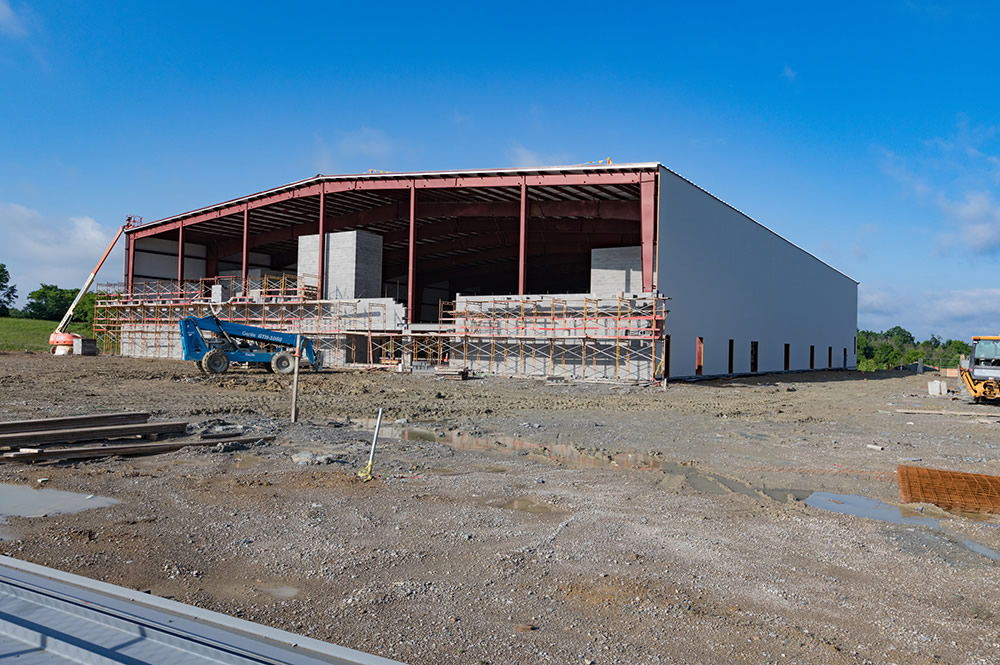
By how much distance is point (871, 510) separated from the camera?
8.40m

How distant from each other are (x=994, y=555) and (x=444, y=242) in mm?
40296

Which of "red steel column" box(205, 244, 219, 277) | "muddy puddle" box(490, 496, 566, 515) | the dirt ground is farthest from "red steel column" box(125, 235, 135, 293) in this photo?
"muddy puddle" box(490, 496, 566, 515)

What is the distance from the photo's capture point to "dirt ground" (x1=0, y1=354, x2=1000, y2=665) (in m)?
4.59

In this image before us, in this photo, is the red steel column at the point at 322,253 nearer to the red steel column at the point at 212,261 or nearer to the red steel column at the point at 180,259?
the red steel column at the point at 180,259

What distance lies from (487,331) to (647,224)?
29.0 ft

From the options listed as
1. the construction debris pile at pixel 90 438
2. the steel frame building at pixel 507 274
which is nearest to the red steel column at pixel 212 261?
the steel frame building at pixel 507 274

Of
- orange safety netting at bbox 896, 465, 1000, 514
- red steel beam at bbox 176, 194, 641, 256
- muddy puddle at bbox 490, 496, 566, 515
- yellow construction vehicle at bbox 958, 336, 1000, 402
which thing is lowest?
muddy puddle at bbox 490, 496, 566, 515

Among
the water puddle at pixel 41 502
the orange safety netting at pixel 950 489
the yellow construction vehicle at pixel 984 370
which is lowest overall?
the water puddle at pixel 41 502

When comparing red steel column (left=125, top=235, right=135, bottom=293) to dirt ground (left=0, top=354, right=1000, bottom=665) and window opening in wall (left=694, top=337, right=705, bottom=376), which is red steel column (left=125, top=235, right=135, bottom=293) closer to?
dirt ground (left=0, top=354, right=1000, bottom=665)

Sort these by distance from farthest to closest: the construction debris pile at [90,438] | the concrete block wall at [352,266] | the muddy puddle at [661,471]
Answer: the concrete block wall at [352,266], the construction debris pile at [90,438], the muddy puddle at [661,471]

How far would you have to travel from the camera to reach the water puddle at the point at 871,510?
7.71 meters

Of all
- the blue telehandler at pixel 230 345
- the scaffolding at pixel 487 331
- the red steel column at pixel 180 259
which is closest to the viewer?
the blue telehandler at pixel 230 345

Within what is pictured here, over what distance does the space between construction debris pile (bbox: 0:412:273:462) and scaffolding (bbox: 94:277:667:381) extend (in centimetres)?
1935

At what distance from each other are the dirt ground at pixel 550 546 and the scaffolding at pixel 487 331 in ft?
49.7
